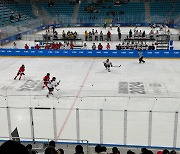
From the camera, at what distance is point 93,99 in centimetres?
1330

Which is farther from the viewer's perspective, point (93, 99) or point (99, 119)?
point (93, 99)

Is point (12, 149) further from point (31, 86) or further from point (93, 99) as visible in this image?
point (31, 86)

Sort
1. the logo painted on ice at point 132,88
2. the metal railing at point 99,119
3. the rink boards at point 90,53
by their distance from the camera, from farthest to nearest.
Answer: the rink boards at point 90,53
the logo painted on ice at point 132,88
the metal railing at point 99,119

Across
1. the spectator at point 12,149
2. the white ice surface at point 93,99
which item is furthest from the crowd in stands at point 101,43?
the spectator at point 12,149

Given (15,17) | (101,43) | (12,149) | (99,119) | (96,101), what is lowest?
(99,119)

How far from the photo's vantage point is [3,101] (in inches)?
532

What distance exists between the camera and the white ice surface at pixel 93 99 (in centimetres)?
988

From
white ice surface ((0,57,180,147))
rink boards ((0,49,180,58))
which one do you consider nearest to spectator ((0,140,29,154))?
white ice surface ((0,57,180,147))

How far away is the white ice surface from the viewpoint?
9875 mm

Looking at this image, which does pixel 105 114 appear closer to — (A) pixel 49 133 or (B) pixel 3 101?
(A) pixel 49 133

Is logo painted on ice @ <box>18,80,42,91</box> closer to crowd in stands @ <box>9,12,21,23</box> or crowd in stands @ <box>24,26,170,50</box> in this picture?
crowd in stands @ <box>24,26,170,50</box>

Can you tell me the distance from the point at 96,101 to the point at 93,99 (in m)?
0.34

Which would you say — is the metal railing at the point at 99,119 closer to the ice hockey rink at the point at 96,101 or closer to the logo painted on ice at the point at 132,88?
the ice hockey rink at the point at 96,101

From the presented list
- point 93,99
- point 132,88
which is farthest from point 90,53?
point 93,99
